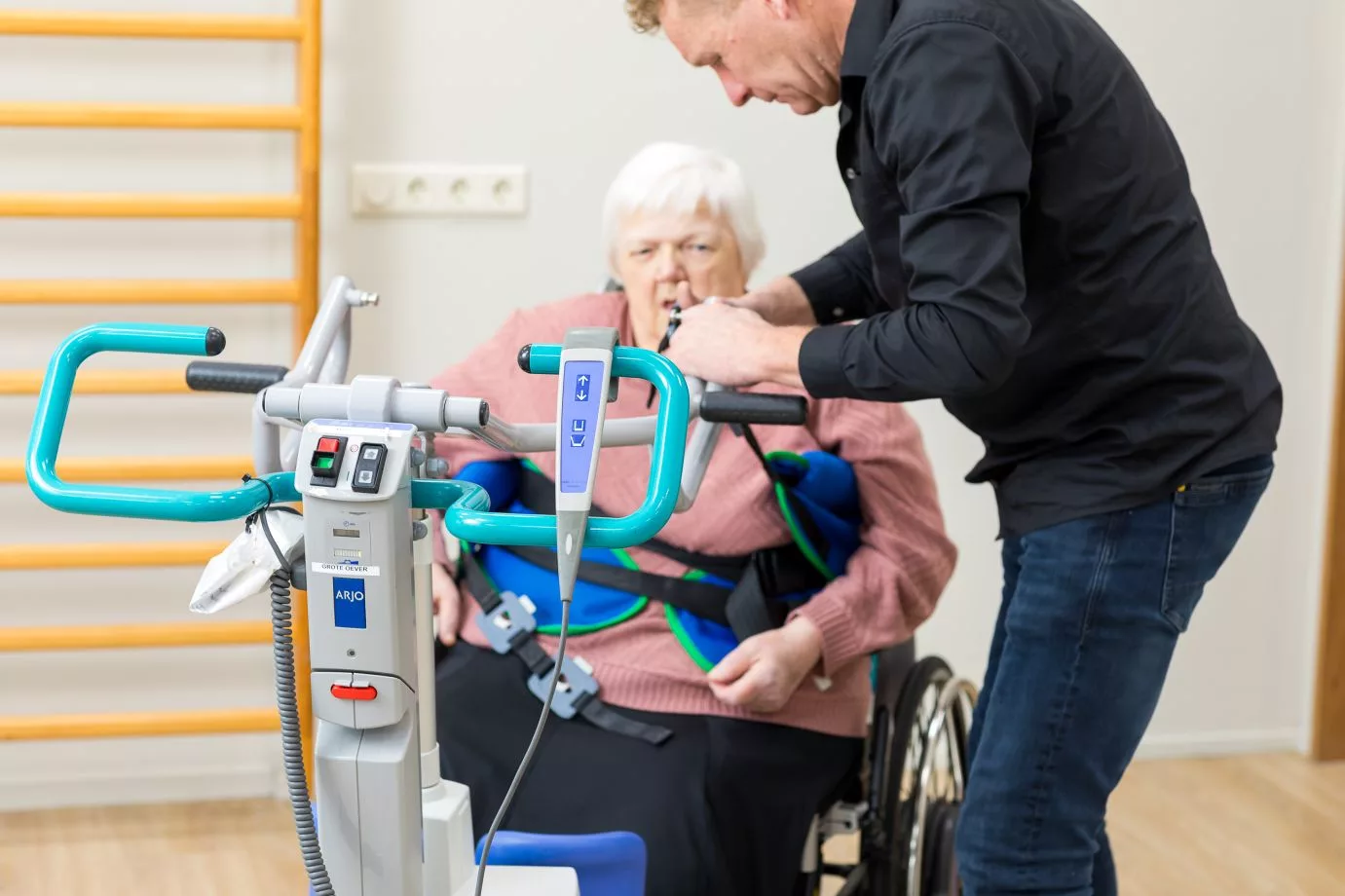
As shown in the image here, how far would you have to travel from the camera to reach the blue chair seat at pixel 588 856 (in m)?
1.35

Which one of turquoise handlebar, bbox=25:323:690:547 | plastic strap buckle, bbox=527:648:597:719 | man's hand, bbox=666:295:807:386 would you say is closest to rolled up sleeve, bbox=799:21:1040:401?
man's hand, bbox=666:295:807:386

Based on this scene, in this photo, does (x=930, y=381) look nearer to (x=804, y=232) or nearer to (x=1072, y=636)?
(x=1072, y=636)

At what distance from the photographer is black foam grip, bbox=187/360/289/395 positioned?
3.76ft

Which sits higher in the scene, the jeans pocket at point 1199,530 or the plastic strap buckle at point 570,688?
the jeans pocket at point 1199,530

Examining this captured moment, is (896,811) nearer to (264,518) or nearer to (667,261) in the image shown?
(667,261)

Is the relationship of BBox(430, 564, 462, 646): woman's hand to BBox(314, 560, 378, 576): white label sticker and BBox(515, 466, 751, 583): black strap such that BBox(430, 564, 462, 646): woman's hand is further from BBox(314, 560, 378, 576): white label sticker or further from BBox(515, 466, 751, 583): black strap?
BBox(314, 560, 378, 576): white label sticker

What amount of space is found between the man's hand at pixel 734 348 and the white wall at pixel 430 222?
134cm

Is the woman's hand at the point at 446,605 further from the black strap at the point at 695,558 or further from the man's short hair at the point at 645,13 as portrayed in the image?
the man's short hair at the point at 645,13

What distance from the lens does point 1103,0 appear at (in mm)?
2727

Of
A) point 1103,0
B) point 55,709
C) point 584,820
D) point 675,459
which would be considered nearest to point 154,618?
point 55,709

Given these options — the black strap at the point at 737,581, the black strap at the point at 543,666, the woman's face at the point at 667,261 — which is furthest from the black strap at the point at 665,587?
the woman's face at the point at 667,261

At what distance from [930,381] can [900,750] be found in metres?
0.73

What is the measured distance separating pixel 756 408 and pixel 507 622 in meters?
0.73

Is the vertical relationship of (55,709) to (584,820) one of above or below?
below
